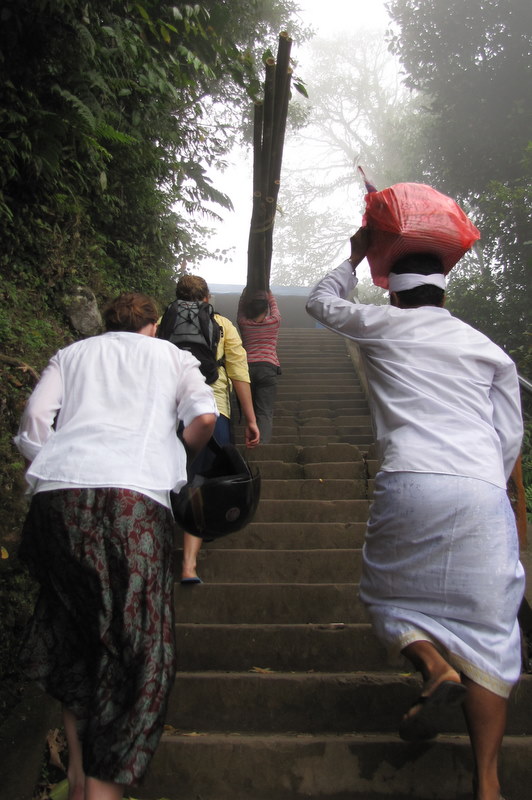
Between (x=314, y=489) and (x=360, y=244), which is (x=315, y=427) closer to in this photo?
(x=314, y=489)

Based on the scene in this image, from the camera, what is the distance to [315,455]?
17.2ft

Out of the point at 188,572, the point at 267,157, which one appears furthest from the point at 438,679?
the point at 267,157

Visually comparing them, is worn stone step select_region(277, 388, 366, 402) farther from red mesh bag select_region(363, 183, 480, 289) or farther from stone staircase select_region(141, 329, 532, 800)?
red mesh bag select_region(363, 183, 480, 289)

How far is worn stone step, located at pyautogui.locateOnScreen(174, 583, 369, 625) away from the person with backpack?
118mm

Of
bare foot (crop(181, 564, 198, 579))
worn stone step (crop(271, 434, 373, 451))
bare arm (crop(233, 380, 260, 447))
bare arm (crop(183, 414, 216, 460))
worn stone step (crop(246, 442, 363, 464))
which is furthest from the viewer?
worn stone step (crop(271, 434, 373, 451))

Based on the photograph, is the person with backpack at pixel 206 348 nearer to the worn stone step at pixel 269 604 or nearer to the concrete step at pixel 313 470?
the worn stone step at pixel 269 604

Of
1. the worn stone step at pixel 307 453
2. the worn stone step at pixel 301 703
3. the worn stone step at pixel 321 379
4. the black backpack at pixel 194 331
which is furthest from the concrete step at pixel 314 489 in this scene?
the worn stone step at pixel 321 379

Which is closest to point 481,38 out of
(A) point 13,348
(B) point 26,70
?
(B) point 26,70

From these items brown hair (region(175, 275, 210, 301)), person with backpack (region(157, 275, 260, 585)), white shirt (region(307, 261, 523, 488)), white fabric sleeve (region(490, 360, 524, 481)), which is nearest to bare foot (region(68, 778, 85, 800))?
white shirt (region(307, 261, 523, 488))

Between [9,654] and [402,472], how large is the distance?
1.92m

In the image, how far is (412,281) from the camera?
2.01 m

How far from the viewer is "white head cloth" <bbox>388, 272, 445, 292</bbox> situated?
201 cm

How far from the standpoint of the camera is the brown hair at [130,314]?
82.2 inches

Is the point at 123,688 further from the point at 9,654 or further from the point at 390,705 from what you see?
the point at 9,654
